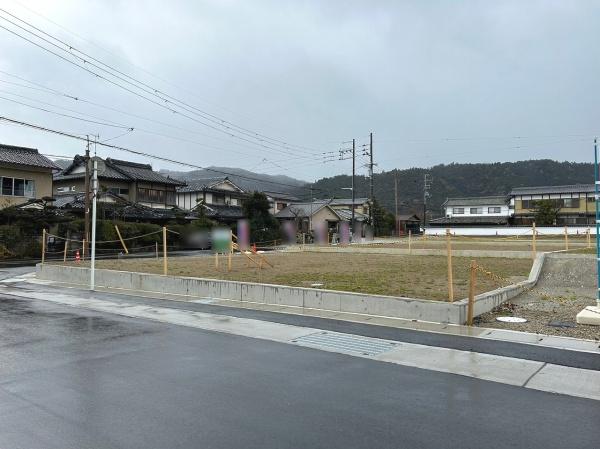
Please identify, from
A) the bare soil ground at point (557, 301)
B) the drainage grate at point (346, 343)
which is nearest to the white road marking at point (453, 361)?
the drainage grate at point (346, 343)

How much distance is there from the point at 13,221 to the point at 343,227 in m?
27.8

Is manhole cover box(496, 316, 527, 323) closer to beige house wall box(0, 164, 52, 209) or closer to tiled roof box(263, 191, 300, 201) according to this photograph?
beige house wall box(0, 164, 52, 209)

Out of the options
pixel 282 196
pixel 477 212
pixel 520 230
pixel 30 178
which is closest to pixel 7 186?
pixel 30 178

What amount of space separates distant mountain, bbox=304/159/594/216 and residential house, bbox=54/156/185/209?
143 ft

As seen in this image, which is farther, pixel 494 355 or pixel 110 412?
pixel 494 355

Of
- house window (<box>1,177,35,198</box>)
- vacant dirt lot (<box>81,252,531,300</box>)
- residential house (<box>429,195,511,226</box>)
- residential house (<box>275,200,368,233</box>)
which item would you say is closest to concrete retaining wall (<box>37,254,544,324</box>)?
vacant dirt lot (<box>81,252,531,300</box>)

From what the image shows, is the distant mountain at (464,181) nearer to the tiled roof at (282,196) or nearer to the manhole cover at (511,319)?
the tiled roof at (282,196)

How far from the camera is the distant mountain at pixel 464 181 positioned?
96875 millimetres

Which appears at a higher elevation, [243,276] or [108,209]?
[108,209]

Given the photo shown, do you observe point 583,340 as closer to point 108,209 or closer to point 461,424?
point 461,424

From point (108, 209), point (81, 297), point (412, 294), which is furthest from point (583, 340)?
point (108, 209)

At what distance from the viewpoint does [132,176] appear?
50562 mm

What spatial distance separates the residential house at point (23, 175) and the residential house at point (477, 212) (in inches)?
1994

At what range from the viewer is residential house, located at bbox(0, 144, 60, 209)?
130ft
